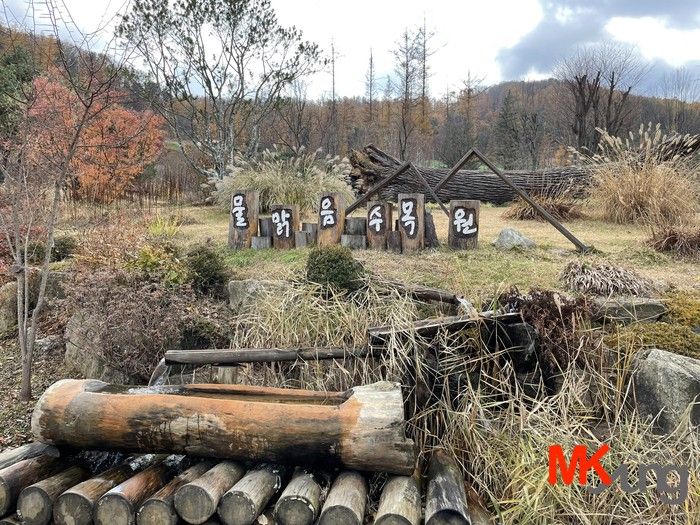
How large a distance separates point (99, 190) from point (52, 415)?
8773 millimetres

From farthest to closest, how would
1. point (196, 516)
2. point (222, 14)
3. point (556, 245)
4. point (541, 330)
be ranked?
point (222, 14) → point (556, 245) → point (541, 330) → point (196, 516)

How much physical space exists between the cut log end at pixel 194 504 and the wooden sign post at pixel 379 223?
338 cm

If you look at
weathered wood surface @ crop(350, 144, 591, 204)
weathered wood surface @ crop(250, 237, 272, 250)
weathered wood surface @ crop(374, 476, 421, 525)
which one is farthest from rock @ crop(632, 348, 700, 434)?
weathered wood surface @ crop(350, 144, 591, 204)

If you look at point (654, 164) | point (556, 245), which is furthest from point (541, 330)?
point (654, 164)

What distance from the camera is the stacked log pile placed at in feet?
6.87

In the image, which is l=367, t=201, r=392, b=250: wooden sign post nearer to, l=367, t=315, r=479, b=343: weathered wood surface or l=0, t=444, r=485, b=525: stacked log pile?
l=367, t=315, r=479, b=343: weathered wood surface


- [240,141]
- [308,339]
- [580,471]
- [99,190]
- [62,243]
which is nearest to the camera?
[580,471]

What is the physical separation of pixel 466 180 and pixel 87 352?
721cm

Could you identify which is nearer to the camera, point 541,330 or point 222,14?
point 541,330

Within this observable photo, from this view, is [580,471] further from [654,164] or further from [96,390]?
[654,164]

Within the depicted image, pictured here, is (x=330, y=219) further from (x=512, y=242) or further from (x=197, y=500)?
(x=197, y=500)

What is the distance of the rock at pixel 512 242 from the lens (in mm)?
5195

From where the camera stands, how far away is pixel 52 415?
246cm

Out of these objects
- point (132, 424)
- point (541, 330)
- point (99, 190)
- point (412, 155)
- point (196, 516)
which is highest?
point (412, 155)
